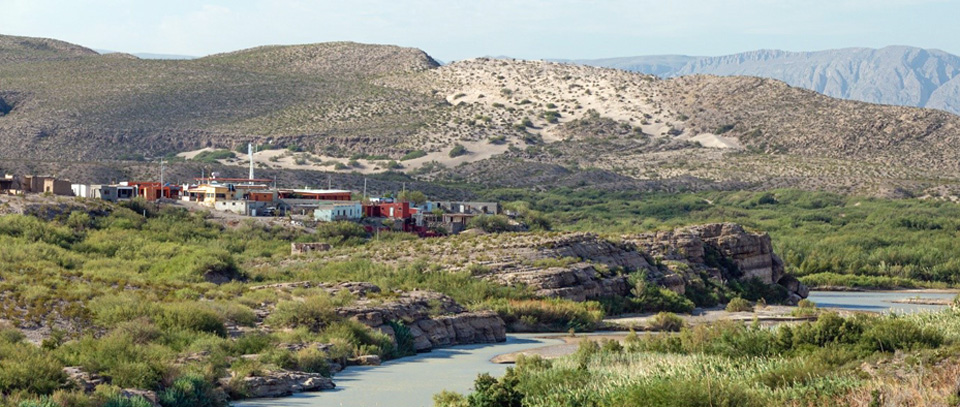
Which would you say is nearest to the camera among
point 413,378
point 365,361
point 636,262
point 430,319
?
point 413,378

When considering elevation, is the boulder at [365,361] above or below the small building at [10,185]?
below

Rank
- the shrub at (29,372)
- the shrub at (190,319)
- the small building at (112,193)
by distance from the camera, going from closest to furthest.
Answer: the shrub at (29,372)
the shrub at (190,319)
the small building at (112,193)

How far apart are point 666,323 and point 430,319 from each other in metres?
9.30

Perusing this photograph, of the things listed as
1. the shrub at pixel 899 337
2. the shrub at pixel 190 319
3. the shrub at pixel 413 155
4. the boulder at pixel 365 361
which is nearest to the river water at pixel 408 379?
the boulder at pixel 365 361

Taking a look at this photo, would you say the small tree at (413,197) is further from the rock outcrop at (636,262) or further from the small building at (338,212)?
the rock outcrop at (636,262)

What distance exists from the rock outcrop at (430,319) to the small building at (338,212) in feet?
84.8

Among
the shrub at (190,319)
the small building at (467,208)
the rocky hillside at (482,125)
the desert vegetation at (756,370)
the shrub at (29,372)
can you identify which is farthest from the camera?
the rocky hillside at (482,125)

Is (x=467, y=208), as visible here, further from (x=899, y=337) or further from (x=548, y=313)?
(x=899, y=337)

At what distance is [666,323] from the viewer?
46.5 metres

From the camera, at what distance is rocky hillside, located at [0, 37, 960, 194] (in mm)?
122000

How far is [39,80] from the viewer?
14225cm

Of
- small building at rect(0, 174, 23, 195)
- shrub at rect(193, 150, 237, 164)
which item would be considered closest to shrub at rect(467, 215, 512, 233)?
small building at rect(0, 174, 23, 195)

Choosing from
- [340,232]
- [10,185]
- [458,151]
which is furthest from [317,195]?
[458,151]

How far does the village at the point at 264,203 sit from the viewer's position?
2685 inches
